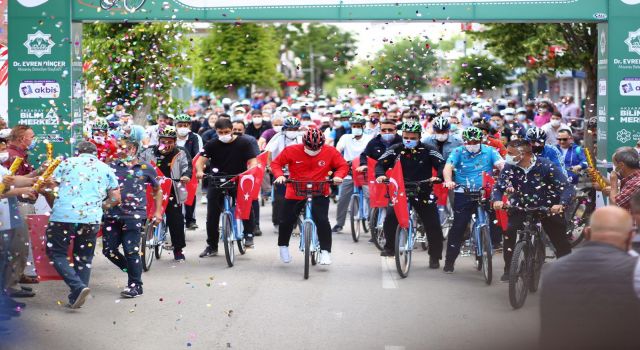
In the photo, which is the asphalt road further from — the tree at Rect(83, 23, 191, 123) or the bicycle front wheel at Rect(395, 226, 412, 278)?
the tree at Rect(83, 23, 191, 123)

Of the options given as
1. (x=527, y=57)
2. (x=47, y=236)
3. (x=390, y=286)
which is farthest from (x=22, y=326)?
(x=527, y=57)

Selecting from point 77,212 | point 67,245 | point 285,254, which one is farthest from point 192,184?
point 77,212

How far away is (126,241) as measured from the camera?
11961mm

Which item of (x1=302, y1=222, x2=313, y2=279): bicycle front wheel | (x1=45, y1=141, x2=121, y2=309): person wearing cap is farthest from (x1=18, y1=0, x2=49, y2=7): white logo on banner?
(x1=45, y1=141, x2=121, y2=309): person wearing cap

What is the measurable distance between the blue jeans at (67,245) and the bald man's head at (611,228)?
20.3 ft

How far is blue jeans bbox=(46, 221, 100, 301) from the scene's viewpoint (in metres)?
10.9

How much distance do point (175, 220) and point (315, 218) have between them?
7.32ft

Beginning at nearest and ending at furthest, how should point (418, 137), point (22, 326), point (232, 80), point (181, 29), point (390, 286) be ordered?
1. point (22, 326)
2. point (390, 286)
3. point (418, 137)
4. point (181, 29)
5. point (232, 80)

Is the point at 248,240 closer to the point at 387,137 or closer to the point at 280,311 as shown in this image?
the point at 387,137

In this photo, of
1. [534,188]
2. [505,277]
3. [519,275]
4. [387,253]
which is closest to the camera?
[519,275]

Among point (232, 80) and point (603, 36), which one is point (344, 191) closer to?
point (603, 36)

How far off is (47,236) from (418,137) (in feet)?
16.4

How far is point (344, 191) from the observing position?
59.4 feet

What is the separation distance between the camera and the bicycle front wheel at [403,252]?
1324cm
